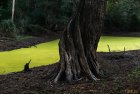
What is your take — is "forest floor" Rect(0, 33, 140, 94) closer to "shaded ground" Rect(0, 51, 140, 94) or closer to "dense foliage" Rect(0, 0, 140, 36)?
"shaded ground" Rect(0, 51, 140, 94)

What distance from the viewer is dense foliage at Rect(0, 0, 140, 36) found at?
28.6 m

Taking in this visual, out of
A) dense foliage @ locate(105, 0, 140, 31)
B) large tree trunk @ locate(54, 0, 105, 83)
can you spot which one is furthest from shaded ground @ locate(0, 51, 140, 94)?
dense foliage @ locate(105, 0, 140, 31)

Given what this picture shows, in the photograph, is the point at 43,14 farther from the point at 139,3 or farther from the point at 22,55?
the point at 22,55

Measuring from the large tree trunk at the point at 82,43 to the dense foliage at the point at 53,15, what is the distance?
16.5 m

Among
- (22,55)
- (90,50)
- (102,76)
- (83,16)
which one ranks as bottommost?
(22,55)

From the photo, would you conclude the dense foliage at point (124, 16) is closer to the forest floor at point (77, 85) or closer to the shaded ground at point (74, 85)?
the forest floor at point (77, 85)

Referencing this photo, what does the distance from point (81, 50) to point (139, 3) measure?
26.3 metres

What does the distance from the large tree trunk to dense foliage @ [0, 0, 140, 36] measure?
1654cm

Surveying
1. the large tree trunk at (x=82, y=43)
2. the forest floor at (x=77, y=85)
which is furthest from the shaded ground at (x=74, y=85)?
the large tree trunk at (x=82, y=43)

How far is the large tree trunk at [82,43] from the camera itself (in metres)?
8.51

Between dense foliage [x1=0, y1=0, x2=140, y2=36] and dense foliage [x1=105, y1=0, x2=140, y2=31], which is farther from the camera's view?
dense foliage [x1=105, y1=0, x2=140, y2=31]

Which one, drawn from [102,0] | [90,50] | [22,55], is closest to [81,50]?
[90,50]

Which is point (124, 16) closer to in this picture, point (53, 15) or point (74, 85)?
point (53, 15)

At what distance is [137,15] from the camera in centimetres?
3475
